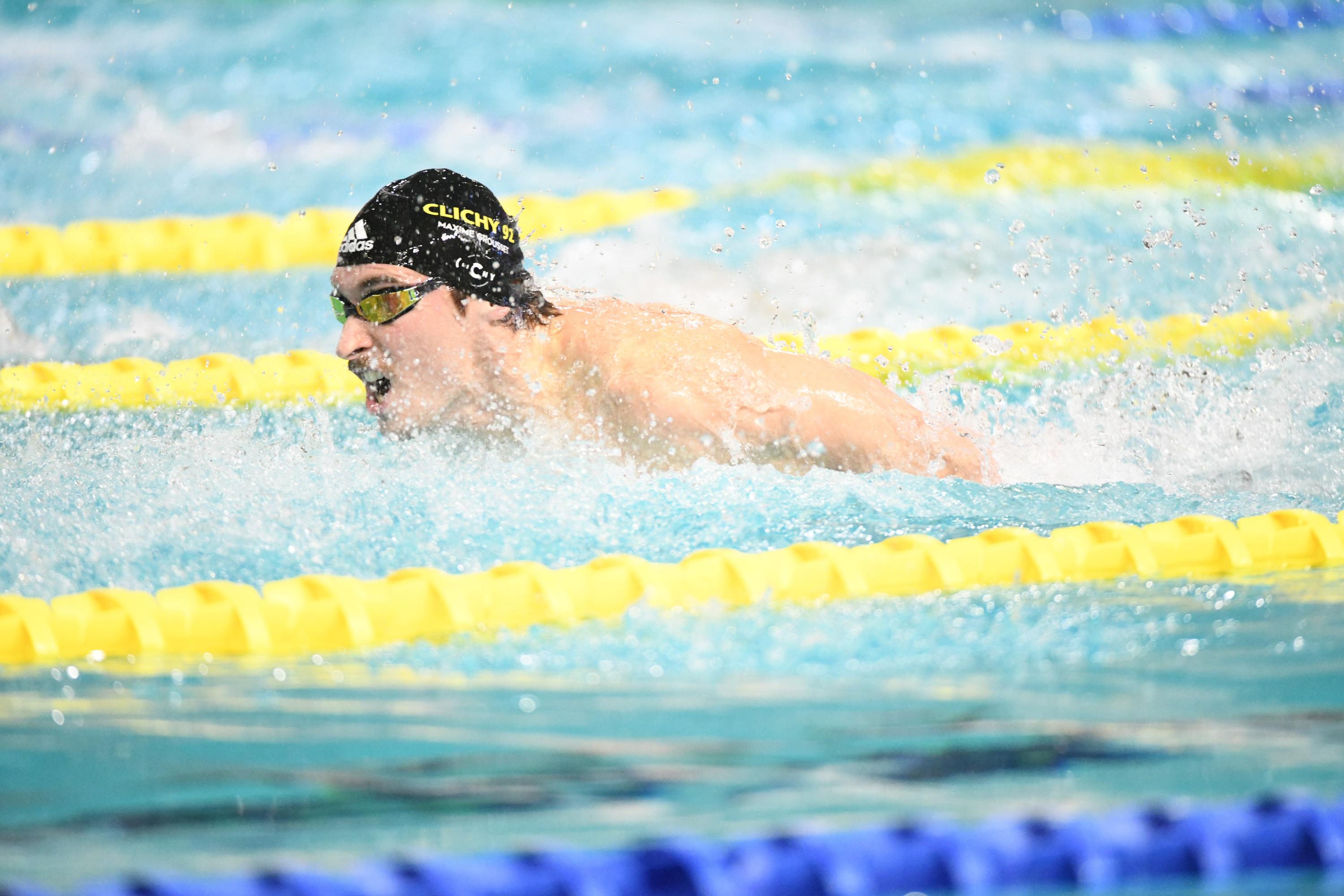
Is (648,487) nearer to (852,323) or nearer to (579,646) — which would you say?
(579,646)

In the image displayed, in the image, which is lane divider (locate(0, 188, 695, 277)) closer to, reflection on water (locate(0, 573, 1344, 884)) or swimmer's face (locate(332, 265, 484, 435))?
swimmer's face (locate(332, 265, 484, 435))

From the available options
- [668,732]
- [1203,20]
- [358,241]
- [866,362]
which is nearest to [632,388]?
[358,241]

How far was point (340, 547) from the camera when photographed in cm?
271

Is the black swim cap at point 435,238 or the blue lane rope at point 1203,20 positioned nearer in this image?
the black swim cap at point 435,238

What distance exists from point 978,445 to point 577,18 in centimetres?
591

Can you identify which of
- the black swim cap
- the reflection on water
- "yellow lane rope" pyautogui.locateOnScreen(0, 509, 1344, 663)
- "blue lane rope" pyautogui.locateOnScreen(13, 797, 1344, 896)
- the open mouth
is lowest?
"blue lane rope" pyautogui.locateOnScreen(13, 797, 1344, 896)

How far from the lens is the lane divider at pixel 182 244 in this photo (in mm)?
5828

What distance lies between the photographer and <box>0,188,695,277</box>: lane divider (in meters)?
5.83

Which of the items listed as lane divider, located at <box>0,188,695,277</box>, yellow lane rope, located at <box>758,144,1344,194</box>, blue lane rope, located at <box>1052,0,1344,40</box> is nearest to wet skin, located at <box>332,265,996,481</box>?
lane divider, located at <box>0,188,695,277</box>

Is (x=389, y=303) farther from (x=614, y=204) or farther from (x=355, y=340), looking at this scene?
(x=614, y=204)

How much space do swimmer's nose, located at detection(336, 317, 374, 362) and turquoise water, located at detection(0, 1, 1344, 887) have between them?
0.24 meters

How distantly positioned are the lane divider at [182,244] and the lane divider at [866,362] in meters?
0.83

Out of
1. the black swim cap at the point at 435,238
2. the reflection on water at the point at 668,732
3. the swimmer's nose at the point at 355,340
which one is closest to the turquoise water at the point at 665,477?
the reflection on water at the point at 668,732

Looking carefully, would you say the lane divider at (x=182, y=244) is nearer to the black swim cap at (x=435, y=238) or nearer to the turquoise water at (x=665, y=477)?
the turquoise water at (x=665, y=477)
